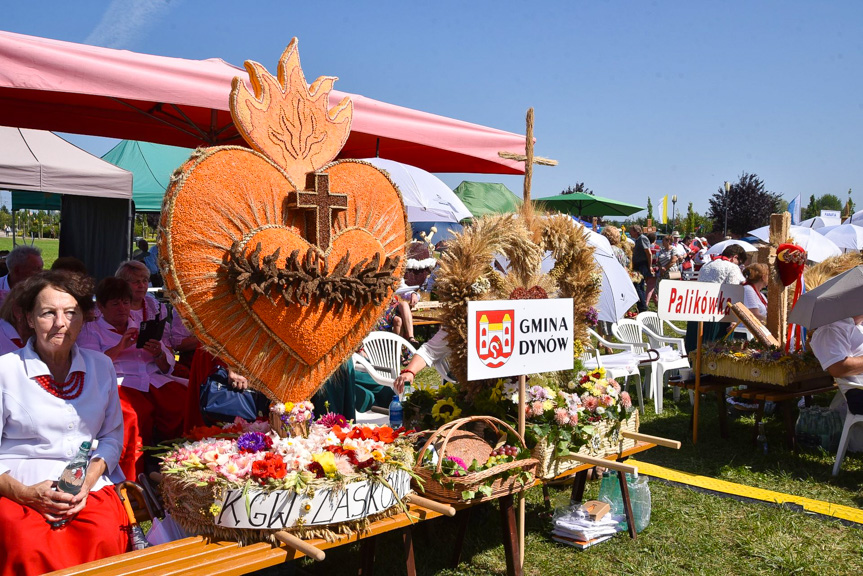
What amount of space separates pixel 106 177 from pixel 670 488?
6249 millimetres

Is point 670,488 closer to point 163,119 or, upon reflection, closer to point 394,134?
point 394,134

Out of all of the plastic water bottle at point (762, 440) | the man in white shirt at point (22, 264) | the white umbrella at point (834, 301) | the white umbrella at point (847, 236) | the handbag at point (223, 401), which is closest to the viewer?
the handbag at point (223, 401)

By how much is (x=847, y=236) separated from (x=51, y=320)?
50.5ft

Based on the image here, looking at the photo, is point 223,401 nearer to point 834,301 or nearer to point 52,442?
point 52,442

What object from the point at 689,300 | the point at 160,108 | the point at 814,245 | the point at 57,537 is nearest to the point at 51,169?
the point at 160,108

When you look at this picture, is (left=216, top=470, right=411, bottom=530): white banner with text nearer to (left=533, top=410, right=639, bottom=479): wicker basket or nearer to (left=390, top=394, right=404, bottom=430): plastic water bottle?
(left=533, top=410, right=639, bottom=479): wicker basket

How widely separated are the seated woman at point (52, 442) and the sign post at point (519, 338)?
1.53 m

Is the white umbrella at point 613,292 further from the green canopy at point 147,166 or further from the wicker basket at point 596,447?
the green canopy at point 147,166

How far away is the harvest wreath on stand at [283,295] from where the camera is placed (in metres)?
2.31

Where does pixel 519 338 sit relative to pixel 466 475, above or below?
above

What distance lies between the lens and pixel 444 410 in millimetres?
3775

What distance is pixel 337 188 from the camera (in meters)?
2.71

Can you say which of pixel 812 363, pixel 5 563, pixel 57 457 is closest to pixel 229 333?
pixel 57 457

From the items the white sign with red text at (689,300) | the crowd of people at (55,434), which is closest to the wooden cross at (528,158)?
the white sign with red text at (689,300)
